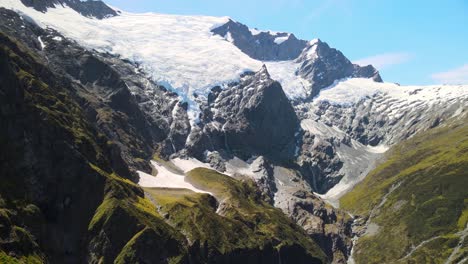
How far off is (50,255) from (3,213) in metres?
25.7

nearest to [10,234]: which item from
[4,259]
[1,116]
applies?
[4,259]

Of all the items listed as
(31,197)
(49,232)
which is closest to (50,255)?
(49,232)

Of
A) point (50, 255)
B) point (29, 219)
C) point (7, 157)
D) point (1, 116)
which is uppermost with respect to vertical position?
point (1, 116)

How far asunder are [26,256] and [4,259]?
17544 mm

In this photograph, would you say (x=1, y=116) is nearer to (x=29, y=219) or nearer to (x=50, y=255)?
(x=29, y=219)

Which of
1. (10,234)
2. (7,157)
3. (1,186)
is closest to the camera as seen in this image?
(10,234)

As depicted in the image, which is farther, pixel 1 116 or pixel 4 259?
A: pixel 1 116

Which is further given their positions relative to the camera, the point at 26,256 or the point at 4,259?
the point at 26,256

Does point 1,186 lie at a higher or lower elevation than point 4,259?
higher

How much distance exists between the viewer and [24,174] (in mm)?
198750

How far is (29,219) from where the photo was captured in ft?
603

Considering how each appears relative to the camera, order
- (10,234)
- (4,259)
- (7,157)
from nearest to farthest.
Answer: (4,259), (10,234), (7,157)

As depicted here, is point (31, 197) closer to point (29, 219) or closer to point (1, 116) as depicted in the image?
point (29, 219)

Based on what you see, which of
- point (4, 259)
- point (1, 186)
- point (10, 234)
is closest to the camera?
point (4, 259)
